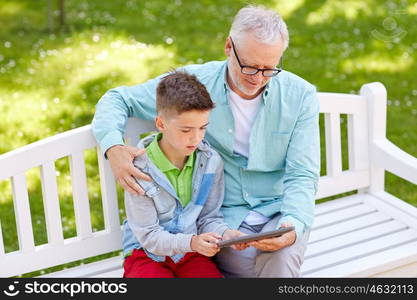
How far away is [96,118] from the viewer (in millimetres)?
3416

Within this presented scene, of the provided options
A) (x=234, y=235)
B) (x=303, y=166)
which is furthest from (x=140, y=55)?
(x=234, y=235)

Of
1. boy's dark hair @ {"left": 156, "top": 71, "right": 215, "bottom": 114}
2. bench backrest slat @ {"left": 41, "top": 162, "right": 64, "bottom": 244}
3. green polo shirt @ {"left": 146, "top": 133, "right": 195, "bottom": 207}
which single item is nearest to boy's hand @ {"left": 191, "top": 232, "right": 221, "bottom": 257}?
green polo shirt @ {"left": 146, "top": 133, "right": 195, "bottom": 207}

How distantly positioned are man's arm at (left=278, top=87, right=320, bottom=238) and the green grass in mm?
1788

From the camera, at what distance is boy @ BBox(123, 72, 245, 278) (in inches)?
121

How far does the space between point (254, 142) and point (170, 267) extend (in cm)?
62

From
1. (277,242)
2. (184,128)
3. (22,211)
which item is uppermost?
(184,128)

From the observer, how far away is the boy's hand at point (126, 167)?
316 cm

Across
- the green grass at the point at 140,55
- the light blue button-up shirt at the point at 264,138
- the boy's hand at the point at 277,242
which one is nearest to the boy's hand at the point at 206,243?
the boy's hand at the point at 277,242

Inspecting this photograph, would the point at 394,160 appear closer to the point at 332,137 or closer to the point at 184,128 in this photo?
the point at 332,137

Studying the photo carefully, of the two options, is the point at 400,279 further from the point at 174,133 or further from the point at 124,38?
the point at 124,38

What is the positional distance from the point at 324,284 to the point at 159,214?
0.74 metres

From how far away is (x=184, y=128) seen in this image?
3.08 m

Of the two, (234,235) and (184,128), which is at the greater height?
(184,128)

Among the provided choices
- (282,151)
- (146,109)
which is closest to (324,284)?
(282,151)
